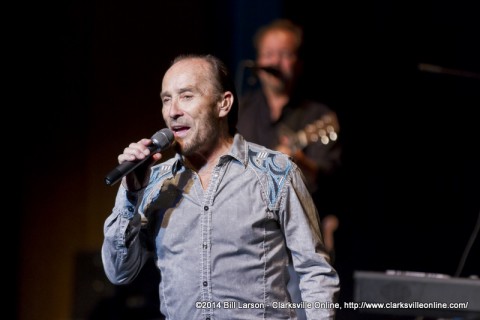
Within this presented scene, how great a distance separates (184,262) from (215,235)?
0.48 ft

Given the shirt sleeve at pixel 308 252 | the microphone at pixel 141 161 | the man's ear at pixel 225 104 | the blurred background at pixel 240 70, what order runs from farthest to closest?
the blurred background at pixel 240 70
the man's ear at pixel 225 104
the shirt sleeve at pixel 308 252
the microphone at pixel 141 161

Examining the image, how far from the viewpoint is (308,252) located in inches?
A: 111

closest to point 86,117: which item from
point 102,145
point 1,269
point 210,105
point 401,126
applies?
point 102,145

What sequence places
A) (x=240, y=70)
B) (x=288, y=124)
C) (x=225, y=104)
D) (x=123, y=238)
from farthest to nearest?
1. (x=240, y=70)
2. (x=288, y=124)
3. (x=225, y=104)
4. (x=123, y=238)

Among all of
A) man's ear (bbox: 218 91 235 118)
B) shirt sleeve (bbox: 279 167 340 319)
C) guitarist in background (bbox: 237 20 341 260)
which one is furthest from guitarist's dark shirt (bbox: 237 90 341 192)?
shirt sleeve (bbox: 279 167 340 319)

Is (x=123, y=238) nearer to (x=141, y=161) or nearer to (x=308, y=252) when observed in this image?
(x=141, y=161)

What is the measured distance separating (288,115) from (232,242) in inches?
79.0

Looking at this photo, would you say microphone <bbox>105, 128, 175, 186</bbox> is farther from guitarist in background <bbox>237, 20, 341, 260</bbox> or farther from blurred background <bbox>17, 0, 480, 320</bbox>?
blurred background <bbox>17, 0, 480, 320</bbox>

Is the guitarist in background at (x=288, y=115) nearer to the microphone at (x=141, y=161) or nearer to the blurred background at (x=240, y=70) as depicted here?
the blurred background at (x=240, y=70)

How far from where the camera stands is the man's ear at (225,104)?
3.11 meters

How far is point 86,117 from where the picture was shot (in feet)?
19.2

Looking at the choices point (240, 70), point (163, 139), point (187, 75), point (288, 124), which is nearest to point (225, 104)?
point (187, 75)

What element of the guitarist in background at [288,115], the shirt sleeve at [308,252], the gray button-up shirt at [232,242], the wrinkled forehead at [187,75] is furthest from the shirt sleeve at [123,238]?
the guitarist in background at [288,115]

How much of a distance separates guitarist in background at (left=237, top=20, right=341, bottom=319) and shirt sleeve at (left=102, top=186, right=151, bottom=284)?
5.56ft
